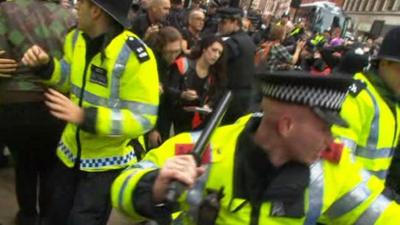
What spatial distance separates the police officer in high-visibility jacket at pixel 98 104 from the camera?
2.69m

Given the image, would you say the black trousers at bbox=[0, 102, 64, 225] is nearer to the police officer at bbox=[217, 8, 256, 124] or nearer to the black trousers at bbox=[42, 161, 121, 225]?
the black trousers at bbox=[42, 161, 121, 225]

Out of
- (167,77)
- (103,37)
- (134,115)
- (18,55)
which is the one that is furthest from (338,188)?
(167,77)

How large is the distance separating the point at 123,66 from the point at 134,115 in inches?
10.4

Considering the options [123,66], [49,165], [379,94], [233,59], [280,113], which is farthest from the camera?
[233,59]

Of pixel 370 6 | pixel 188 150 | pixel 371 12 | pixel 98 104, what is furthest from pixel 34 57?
pixel 370 6

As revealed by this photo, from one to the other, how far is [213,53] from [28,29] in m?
2.20

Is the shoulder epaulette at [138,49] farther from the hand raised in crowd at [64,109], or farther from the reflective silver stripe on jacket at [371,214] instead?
the reflective silver stripe on jacket at [371,214]

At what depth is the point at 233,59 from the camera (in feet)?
17.1

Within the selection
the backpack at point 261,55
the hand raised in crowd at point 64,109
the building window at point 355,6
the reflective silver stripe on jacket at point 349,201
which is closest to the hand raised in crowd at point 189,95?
the backpack at point 261,55

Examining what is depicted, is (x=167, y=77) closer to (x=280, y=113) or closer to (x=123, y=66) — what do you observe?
(x=123, y=66)

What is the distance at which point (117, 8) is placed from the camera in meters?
2.74

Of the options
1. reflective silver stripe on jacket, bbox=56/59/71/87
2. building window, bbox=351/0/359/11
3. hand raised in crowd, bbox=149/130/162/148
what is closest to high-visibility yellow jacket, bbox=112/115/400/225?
reflective silver stripe on jacket, bbox=56/59/71/87

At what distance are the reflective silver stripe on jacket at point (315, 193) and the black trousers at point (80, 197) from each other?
151 cm

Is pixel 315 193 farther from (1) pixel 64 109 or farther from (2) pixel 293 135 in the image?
Answer: (1) pixel 64 109
